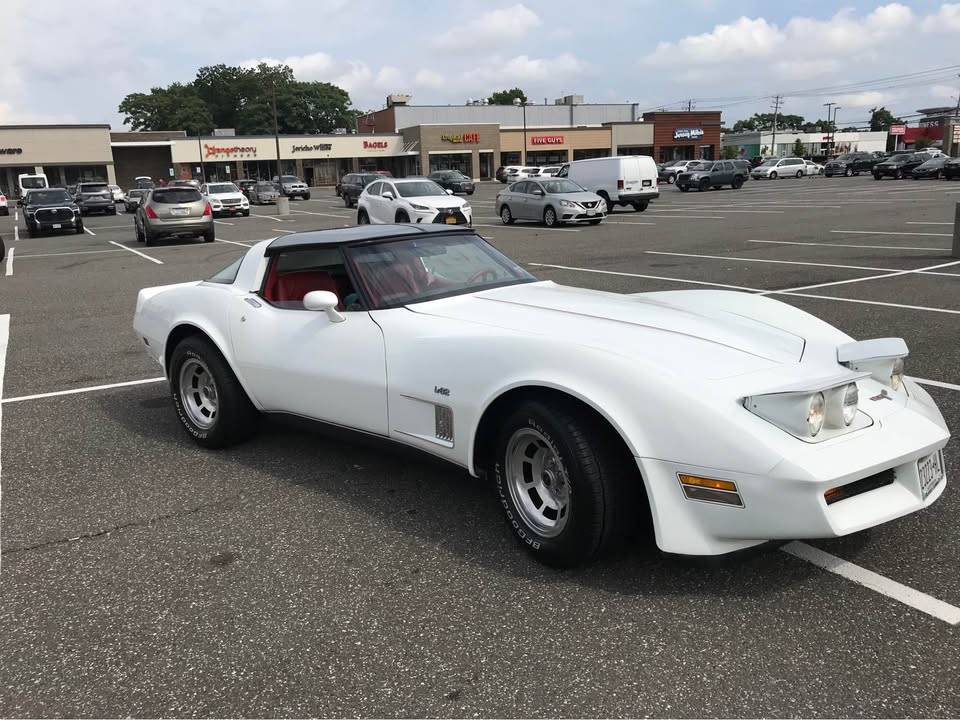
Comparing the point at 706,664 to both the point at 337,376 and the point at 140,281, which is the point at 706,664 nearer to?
the point at 337,376

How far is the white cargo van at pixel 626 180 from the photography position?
29641mm

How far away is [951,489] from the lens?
396cm

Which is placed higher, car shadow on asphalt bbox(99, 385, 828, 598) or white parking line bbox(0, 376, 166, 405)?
white parking line bbox(0, 376, 166, 405)

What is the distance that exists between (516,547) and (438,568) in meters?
0.37

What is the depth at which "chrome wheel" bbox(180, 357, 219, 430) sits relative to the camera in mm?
4934

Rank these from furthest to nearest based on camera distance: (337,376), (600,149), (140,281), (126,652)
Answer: (600,149)
(140,281)
(337,376)
(126,652)

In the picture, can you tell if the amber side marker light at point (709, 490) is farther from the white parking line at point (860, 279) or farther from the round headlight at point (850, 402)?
the white parking line at point (860, 279)

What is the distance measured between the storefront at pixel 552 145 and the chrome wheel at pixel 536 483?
8515cm

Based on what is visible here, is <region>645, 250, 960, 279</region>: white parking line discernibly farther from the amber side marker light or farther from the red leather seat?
the amber side marker light

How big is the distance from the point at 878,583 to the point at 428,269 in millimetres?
2585

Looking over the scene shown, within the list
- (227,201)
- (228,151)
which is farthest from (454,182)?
(228,151)

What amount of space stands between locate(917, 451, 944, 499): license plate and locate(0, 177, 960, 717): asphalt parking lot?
37cm

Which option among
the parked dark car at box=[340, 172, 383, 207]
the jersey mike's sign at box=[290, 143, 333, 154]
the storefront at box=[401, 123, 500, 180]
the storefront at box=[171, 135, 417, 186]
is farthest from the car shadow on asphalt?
the jersey mike's sign at box=[290, 143, 333, 154]

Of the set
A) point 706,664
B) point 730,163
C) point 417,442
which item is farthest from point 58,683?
point 730,163
